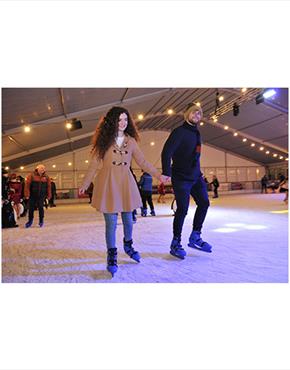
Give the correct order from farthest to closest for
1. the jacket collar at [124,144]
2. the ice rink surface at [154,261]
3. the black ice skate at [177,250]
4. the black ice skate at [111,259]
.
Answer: the black ice skate at [177,250] < the jacket collar at [124,144] < the black ice skate at [111,259] < the ice rink surface at [154,261]

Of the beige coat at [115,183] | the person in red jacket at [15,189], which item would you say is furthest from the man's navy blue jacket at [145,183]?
the beige coat at [115,183]

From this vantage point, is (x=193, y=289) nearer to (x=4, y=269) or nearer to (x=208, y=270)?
(x=208, y=270)

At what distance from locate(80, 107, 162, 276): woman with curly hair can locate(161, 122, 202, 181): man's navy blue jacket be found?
0.38m

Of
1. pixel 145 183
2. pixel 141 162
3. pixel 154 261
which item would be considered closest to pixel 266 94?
pixel 145 183

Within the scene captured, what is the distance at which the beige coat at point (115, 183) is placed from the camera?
1880 millimetres

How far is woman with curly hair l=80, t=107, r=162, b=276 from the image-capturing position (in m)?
1.89

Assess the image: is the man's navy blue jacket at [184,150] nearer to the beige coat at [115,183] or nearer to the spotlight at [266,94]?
the beige coat at [115,183]

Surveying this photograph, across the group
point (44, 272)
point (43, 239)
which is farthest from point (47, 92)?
point (44, 272)

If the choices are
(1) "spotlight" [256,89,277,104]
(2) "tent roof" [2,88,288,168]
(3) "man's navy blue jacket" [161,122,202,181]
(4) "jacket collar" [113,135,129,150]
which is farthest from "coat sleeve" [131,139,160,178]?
(1) "spotlight" [256,89,277,104]

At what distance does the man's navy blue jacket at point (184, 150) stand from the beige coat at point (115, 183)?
366mm

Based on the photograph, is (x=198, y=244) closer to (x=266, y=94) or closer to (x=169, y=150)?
(x=169, y=150)

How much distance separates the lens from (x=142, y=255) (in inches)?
88.4

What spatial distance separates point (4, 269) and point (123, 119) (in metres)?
1.31

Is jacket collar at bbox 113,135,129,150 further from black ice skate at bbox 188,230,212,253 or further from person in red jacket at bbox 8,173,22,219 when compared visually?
person in red jacket at bbox 8,173,22,219
